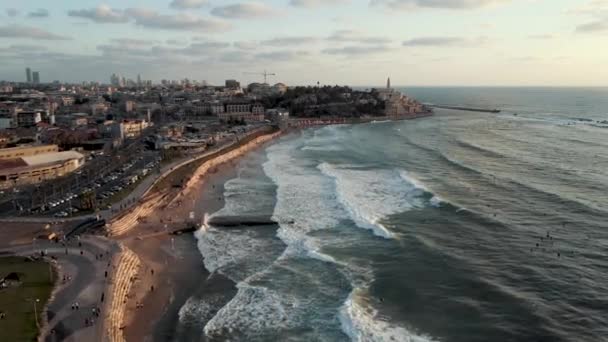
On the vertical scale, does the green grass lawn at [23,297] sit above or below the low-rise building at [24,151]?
below

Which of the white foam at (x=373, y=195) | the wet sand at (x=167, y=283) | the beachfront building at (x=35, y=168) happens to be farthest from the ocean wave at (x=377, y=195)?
the beachfront building at (x=35, y=168)

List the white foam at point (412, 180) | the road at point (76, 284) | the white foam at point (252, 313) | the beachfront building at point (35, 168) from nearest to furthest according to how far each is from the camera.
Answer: the road at point (76, 284)
the white foam at point (252, 313)
the beachfront building at point (35, 168)
the white foam at point (412, 180)

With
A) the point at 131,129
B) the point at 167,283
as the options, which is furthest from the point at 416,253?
the point at 131,129

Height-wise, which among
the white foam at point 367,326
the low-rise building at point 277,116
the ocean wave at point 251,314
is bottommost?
the ocean wave at point 251,314

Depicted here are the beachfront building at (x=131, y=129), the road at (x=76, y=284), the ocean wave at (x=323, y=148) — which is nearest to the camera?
the road at (x=76, y=284)

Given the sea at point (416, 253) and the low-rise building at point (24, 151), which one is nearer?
the sea at point (416, 253)

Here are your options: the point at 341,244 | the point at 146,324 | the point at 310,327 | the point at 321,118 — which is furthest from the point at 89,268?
the point at 321,118

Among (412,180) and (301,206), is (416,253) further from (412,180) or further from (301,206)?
(412,180)

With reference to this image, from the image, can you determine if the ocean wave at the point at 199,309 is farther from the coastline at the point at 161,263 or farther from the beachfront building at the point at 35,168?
the beachfront building at the point at 35,168
